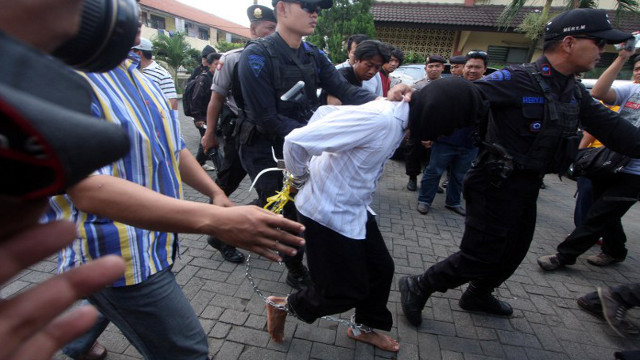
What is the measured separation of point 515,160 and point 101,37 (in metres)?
2.40

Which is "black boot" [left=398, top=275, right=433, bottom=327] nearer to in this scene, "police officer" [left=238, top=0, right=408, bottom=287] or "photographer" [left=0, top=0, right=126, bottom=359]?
"police officer" [left=238, top=0, right=408, bottom=287]

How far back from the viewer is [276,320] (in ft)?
7.58

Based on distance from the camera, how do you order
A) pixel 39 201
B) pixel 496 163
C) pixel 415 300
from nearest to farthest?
pixel 39 201
pixel 496 163
pixel 415 300

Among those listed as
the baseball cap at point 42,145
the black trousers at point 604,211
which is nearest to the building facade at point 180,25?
the black trousers at point 604,211

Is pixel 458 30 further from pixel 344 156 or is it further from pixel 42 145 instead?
pixel 42 145

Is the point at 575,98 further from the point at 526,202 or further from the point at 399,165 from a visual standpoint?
the point at 399,165

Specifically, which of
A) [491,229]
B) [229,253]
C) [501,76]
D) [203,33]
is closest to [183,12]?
[203,33]

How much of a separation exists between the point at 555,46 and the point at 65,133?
282 centimetres

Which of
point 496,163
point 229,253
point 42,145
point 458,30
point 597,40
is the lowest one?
point 229,253

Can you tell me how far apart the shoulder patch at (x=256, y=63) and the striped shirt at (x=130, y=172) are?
3.73 feet

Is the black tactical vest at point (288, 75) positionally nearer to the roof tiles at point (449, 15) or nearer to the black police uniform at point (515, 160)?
the black police uniform at point (515, 160)

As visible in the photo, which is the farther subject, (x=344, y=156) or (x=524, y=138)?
(x=524, y=138)

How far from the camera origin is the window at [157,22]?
25.9 metres

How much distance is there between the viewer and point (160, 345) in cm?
128
